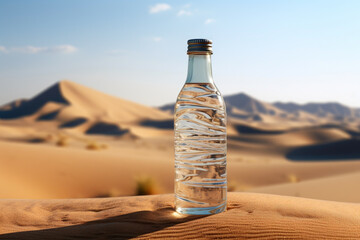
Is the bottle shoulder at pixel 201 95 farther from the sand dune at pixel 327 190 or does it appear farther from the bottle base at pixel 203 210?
the sand dune at pixel 327 190

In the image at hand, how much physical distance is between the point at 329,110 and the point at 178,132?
114 meters

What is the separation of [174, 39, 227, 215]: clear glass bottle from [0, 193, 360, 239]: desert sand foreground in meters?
0.14

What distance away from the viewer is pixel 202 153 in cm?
263

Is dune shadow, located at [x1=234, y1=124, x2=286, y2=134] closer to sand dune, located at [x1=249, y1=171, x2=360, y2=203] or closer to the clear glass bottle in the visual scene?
sand dune, located at [x1=249, y1=171, x2=360, y2=203]

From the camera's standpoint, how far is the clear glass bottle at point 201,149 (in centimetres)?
257

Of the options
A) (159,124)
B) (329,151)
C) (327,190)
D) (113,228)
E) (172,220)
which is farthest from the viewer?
(159,124)

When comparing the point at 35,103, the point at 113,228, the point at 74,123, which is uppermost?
the point at 35,103

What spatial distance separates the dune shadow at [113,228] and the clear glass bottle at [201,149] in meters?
0.18

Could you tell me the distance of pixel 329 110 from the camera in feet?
356

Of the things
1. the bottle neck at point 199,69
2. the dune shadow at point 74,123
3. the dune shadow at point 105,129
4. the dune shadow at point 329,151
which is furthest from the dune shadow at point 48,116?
the bottle neck at point 199,69

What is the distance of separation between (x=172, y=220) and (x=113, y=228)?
38 centimetres

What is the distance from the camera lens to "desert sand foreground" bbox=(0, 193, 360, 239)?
2.21 m

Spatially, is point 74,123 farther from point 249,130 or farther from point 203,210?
point 203,210

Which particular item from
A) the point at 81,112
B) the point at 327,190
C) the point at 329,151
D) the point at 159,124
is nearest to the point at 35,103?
the point at 81,112
